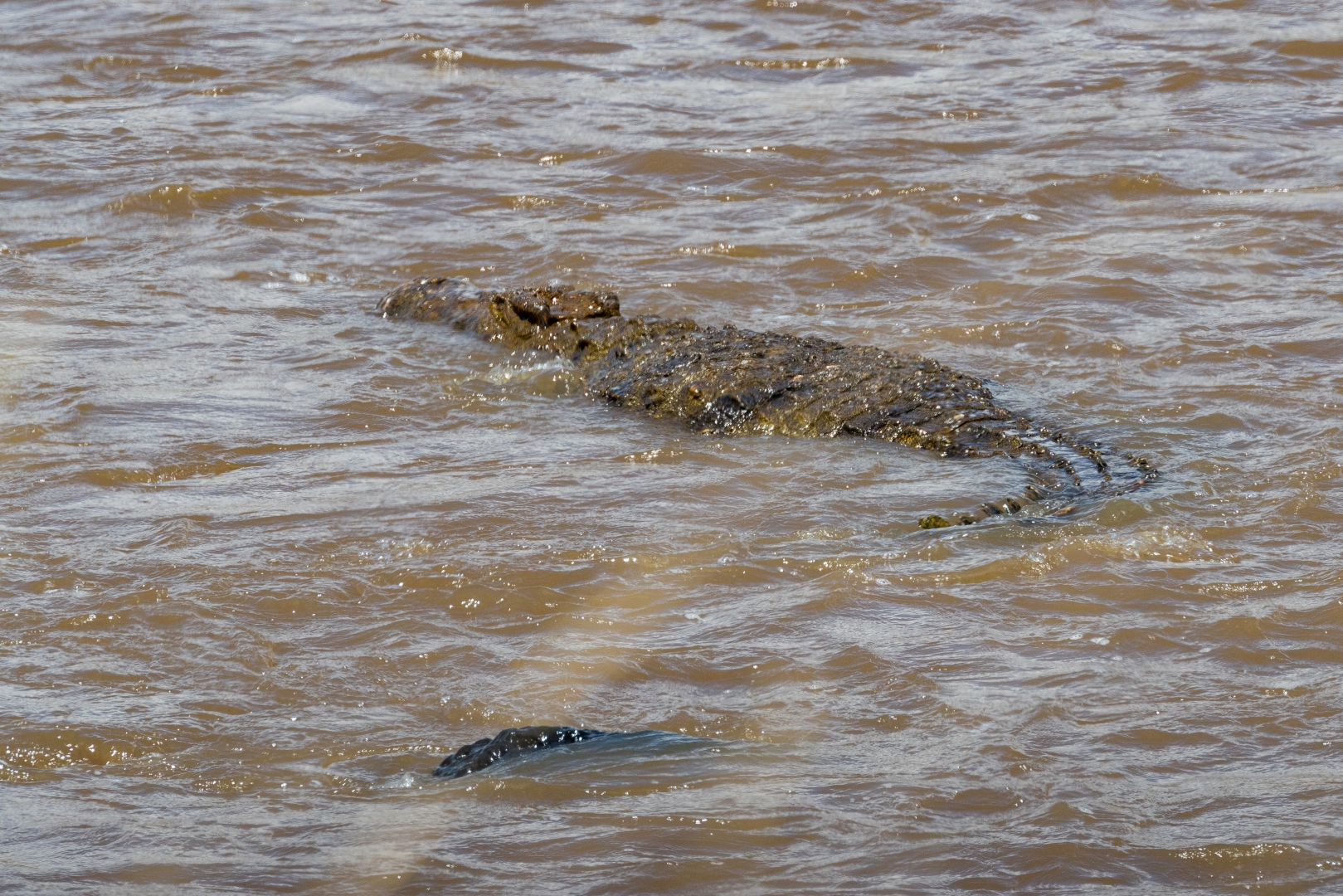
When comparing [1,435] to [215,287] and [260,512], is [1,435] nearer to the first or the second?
[260,512]

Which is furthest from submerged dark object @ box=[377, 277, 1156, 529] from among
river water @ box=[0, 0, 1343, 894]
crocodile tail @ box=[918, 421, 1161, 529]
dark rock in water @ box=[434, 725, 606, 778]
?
dark rock in water @ box=[434, 725, 606, 778]

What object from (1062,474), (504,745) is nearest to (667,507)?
(1062,474)

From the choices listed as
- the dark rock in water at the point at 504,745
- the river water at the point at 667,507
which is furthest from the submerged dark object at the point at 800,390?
the dark rock in water at the point at 504,745

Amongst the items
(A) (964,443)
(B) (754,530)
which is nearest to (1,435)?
(B) (754,530)

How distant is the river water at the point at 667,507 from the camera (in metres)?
A: 3.35

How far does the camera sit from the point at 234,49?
11750mm

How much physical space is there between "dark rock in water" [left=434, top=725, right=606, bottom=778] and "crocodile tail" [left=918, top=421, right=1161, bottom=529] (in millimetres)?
1647

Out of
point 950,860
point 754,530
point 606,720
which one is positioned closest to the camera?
point 950,860

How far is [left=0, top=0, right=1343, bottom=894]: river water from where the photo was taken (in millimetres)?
3346

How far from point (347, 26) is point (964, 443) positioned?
8524 mm

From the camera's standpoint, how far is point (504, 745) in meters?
3.53

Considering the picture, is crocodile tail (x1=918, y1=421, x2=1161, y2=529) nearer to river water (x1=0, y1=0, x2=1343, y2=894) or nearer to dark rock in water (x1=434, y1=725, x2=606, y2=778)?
river water (x1=0, y1=0, x2=1343, y2=894)

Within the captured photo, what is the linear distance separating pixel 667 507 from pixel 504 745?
5.44 feet

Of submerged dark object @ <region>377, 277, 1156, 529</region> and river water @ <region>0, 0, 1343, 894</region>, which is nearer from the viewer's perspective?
river water @ <region>0, 0, 1343, 894</region>
